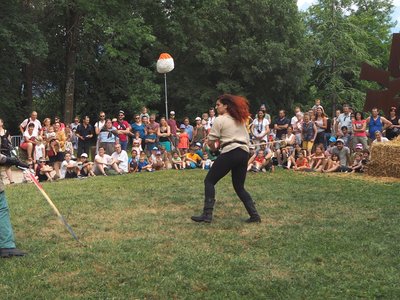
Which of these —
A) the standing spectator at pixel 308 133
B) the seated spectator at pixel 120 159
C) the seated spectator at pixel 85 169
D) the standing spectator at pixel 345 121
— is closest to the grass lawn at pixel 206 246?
the seated spectator at pixel 85 169

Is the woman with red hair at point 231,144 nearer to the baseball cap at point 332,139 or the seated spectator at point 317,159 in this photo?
the seated spectator at point 317,159

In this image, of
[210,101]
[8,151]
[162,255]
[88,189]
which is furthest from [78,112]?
[162,255]

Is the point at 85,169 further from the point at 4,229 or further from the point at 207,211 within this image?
the point at 4,229

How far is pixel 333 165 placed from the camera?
13.3 m

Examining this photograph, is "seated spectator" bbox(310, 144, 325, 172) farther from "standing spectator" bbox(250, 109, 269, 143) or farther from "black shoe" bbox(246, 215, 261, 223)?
"black shoe" bbox(246, 215, 261, 223)

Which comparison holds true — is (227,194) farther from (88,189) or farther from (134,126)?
(134,126)

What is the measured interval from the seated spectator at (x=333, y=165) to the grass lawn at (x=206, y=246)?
3100 millimetres

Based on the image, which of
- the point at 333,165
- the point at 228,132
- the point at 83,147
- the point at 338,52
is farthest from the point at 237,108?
the point at 338,52

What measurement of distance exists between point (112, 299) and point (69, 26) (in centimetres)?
2454

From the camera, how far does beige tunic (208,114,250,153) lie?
7031 mm

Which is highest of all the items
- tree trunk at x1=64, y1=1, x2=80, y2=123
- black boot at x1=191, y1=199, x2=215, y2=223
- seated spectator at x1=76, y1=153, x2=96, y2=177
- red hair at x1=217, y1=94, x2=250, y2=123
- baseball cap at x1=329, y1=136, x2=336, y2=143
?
tree trunk at x1=64, y1=1, x2=80, y2=123

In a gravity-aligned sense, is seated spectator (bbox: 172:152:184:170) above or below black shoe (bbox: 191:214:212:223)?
below

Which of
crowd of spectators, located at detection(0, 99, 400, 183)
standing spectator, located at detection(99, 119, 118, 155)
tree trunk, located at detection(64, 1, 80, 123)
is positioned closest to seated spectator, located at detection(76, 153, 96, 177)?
crowd of spectators, located at detection(0, 99, 400, 183)

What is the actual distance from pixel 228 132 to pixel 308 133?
26.7ft
